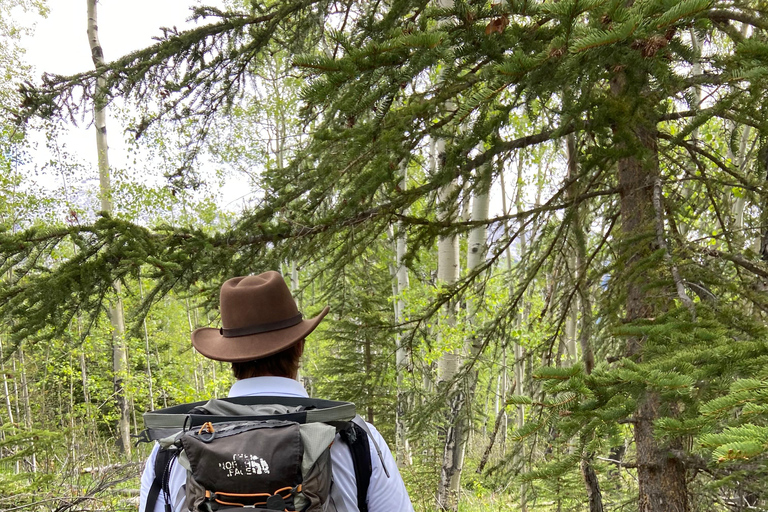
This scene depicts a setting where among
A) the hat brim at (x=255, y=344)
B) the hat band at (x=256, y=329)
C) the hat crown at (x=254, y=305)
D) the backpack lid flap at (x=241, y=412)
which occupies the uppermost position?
the hat crown at (x=254, y=305)

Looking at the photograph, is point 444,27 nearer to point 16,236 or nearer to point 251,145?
point 16,236

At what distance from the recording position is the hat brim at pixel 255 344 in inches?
64.9

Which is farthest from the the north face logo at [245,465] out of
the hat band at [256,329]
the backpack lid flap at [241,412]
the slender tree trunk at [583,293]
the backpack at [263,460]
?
the slender tree trunk at [583,293]

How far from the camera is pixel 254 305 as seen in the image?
70.3 inches

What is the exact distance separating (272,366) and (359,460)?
0.45 meters

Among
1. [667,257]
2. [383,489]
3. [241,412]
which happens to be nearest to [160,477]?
[241,412]

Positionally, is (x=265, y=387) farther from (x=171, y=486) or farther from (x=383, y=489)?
(x=383, y=489)

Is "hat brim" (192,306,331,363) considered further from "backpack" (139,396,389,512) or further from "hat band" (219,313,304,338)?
"backpack" (139,396,389,512)

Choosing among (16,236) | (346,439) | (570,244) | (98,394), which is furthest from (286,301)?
(98,394)

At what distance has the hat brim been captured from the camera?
1.65m

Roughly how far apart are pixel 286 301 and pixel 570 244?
9.84 ft

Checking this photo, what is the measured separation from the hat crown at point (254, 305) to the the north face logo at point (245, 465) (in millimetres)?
539

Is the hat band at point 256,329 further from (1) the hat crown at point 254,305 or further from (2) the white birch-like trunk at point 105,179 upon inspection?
(2) the white birch-like trunk at point 105,179

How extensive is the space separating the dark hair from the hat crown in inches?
5.3
